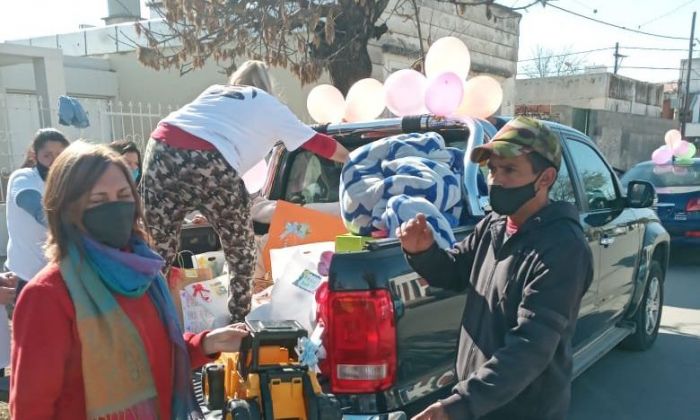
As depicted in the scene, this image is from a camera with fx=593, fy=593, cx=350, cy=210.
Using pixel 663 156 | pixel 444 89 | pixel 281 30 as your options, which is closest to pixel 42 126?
pixel 281 30

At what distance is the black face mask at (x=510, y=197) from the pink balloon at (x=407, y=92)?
6.20 ft

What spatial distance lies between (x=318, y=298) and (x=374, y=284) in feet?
0.88

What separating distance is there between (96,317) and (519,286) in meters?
1.24

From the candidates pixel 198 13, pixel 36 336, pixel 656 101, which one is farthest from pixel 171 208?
pixel 656 101

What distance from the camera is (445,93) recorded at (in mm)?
3512

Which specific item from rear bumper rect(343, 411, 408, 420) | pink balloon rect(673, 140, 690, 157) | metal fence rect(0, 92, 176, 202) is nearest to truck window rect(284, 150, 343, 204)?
rear bumper rect(343, 411, 408, 420)

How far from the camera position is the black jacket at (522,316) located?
5.65 feet

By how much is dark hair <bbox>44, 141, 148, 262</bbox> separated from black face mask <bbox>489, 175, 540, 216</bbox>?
122cm

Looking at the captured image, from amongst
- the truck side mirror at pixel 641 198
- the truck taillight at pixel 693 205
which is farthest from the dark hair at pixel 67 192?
the truck taillight at pixel 693 205

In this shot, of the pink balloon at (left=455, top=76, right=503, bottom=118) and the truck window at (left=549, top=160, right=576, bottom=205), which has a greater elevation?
the pink balloon at (left=455, top=76, right=503, bottom=118)

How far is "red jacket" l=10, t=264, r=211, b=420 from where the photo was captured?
1460mm

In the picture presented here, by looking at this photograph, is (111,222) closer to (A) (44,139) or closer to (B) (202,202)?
(B) (202,202)

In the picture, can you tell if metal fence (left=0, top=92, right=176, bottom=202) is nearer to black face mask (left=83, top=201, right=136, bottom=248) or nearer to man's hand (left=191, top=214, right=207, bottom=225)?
man's hand (left=191, top=214, right=207, bottom=225)

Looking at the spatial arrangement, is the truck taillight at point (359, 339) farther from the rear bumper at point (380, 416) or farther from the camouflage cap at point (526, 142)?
the camouflage cap at point (526, 142)
